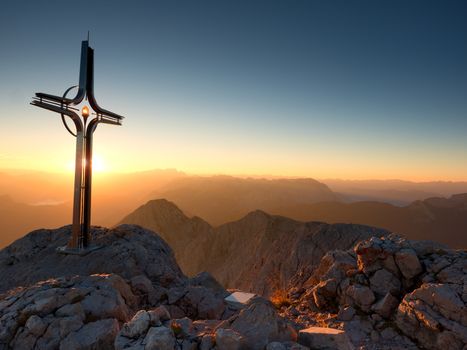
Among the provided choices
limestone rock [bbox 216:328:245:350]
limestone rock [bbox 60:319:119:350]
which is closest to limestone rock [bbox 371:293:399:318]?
limestone rock [bbox 216:328:245:350]

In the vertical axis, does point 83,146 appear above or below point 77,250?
above

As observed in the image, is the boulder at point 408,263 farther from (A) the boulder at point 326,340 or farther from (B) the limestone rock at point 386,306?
(A) the boulder at point 326,340

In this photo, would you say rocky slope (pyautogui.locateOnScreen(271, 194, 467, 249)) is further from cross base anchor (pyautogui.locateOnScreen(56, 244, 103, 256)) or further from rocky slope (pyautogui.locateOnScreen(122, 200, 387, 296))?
cross base anchor (pyautogui.locateOnScreen(56, 244, 103, 256))

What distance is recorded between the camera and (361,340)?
25.2 feet

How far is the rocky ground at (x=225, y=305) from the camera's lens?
482 cm

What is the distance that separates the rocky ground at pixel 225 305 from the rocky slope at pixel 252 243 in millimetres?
17174

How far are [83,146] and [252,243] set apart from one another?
40.5 m

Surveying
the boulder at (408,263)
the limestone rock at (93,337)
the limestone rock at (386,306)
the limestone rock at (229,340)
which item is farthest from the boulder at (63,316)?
the boulder at (408,263)

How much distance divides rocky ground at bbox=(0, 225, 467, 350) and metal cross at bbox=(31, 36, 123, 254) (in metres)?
0.94

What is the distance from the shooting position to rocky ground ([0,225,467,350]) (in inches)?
190

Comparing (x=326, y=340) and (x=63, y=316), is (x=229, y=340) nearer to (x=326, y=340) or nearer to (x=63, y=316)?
(x=326, y=340)

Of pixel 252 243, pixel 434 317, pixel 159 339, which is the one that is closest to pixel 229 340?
pixel 159 339

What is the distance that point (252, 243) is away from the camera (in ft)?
165

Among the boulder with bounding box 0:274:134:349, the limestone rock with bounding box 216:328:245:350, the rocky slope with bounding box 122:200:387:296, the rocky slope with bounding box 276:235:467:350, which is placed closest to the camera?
the limestone rock with bounding box 216:328:245:350
